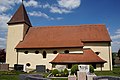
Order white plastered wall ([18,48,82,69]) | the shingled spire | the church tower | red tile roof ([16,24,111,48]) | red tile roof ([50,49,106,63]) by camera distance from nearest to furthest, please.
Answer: red tile roof ([50,49,106,63])
white plastered wall ([18,48,82,69])
red tile roof ([16,24,111,48])
the church tower
the shingled spire

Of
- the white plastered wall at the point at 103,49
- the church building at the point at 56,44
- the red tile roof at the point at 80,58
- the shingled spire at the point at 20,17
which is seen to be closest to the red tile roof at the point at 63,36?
the church building at the point at 56,44

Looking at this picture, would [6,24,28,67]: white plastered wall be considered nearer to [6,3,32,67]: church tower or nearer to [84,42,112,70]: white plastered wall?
[6,3,32,67]: church tower

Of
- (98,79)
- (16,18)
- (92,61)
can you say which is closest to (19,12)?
(16,18)

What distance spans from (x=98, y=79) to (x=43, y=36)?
2418cm

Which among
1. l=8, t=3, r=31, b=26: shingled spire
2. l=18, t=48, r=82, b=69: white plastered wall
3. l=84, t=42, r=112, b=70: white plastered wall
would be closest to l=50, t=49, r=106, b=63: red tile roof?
l=84, t=42, r=112, b=70: white plastered wall

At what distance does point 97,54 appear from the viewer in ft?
109

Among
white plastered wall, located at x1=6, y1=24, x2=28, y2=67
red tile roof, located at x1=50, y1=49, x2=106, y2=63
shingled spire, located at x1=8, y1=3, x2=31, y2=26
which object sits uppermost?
shingled spire, located at x1=8, y1=3, x2=31, y2=26

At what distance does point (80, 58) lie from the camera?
30.7 metres

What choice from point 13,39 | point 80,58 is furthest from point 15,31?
point 80,58

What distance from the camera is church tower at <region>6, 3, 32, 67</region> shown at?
3703 centimetres

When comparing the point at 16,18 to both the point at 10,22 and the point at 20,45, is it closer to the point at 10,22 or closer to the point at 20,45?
the point at 10,22

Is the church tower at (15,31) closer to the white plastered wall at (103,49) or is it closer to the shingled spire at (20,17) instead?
the shingled spire at (20,17)

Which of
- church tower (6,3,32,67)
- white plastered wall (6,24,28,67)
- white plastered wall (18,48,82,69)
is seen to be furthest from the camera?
church tower (6,3,32,67)

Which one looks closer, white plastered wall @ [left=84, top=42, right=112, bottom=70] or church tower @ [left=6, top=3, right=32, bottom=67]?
Answer: white plastered wall @ [left=84, top=42, right=112, bottom=70]
